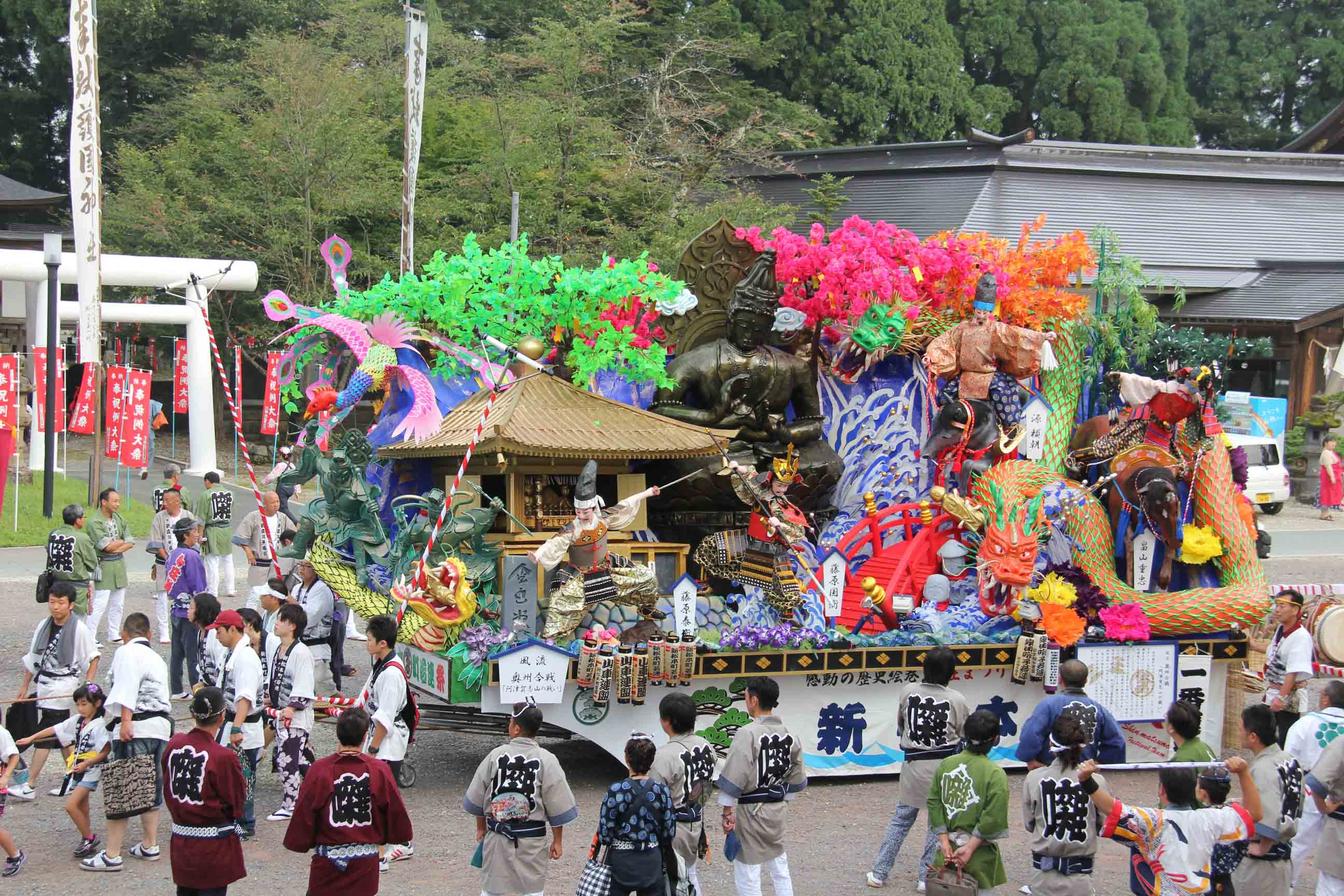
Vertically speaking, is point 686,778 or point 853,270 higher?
point 853,270

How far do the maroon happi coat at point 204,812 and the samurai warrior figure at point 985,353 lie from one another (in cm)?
703

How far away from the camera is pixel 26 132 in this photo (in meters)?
Result: 37.6

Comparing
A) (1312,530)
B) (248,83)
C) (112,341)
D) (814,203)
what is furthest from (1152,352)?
(112,341)

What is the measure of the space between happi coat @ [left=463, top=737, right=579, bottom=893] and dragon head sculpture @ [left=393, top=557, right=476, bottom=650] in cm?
311

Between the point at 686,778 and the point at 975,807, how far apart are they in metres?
1.40

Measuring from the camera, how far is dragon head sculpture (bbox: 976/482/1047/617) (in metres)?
10.8

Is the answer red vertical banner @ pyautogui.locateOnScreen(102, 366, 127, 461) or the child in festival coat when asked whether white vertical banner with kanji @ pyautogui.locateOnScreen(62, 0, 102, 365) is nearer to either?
red vertical banner @ pyautogui.locateOnScreen(102, 366, 127, 461)

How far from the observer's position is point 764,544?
35.4 feet

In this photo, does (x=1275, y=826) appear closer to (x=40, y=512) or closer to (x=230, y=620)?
(x=230, y=620)

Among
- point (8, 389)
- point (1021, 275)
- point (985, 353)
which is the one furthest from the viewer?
point (8, 389)

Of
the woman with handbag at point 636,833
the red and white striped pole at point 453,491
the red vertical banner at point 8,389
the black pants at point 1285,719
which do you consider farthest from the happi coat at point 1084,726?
the red vertical banner at point 8,389

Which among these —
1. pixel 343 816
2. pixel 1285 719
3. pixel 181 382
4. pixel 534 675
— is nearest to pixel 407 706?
pixel 534 675

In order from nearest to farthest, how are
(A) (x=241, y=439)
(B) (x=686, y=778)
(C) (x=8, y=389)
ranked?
(B) (x=686, y=778) < (A) (x=241, y=439) < (C) (x=8, y=389)

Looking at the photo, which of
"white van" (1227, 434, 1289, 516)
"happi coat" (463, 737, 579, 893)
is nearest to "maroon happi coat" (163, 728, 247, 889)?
"happi coat" (463, 737, 579, 893)
